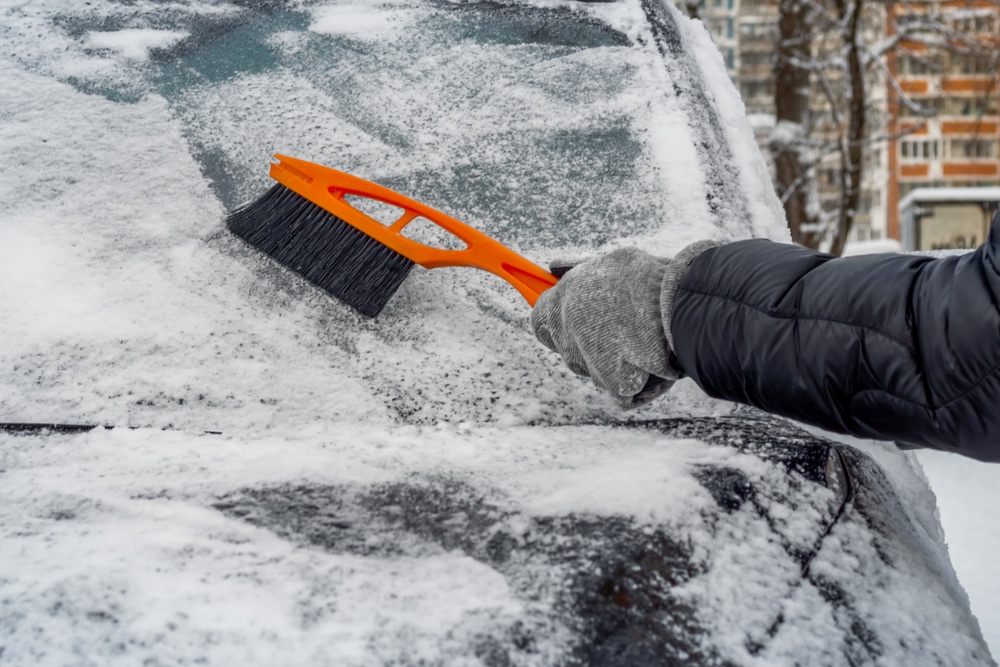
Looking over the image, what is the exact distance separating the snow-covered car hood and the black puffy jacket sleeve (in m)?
0.10

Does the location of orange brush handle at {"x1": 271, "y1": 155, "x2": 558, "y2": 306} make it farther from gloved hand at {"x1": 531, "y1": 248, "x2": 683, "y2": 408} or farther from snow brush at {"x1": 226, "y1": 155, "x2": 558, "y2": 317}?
gloved hand at {"x1": 531, "y1": 248, "x2": 683, "y2": 408}

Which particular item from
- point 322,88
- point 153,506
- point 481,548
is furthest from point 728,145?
point 153,506

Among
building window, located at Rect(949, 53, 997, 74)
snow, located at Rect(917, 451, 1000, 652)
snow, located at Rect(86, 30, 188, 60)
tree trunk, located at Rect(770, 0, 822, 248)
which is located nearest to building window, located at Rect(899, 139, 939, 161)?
building window, located at Rect(949, 53, 997, 74)

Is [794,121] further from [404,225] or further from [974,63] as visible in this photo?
[404,225]

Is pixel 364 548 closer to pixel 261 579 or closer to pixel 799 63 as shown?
pixel 261 579

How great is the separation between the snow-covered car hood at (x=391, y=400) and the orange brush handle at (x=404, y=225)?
0.06 meters

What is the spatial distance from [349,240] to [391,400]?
41 centimetres

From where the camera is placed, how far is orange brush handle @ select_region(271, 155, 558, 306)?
1.45 metres

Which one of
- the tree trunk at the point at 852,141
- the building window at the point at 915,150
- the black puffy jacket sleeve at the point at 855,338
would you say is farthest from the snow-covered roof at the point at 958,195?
the building window at the point at 915,150

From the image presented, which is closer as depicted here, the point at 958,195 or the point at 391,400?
the point at 391,400

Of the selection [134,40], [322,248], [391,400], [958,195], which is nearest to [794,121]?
[958,195]

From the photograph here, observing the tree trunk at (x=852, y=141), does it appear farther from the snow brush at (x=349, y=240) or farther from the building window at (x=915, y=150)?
the building window at (x=915, y=150)

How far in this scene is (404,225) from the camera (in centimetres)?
154

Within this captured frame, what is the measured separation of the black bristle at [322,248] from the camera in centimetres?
146
